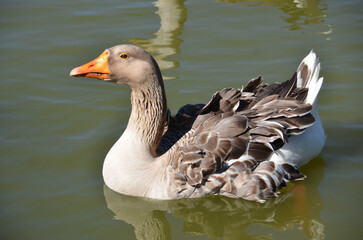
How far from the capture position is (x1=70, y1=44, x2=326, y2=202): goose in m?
6.70

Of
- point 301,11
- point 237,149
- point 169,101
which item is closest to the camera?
point 237,149

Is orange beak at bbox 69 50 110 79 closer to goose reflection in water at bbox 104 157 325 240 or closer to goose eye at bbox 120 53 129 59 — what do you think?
goose eye at bbox 120 53 129 59

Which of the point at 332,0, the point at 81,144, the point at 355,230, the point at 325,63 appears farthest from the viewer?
the point at 332,0

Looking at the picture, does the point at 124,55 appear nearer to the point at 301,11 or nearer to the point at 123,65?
the point at 123,65

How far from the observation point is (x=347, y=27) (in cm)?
1145

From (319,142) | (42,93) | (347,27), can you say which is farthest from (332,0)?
(42,93)

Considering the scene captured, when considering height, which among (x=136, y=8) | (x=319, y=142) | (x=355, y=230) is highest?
(x=136, y=8)

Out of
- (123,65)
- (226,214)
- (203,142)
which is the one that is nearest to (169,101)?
(203,142)

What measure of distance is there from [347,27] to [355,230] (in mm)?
6172

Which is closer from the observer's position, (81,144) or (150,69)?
(150,69)

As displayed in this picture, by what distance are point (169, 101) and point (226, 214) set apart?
2974 millimetres

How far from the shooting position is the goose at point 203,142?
22.0ft

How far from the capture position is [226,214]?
6.87 metres

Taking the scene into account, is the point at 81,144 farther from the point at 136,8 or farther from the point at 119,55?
the point at 136,8
